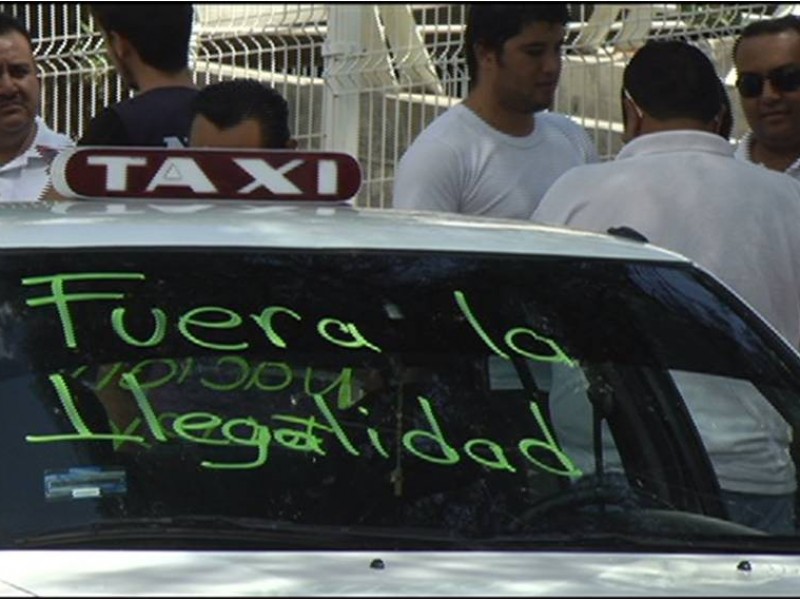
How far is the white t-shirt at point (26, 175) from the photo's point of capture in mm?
6742

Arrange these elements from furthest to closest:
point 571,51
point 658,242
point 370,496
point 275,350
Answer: point 571,51 < point 658,242 < point 275,350 < point 370,496

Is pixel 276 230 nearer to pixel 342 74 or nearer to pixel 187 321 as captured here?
pixel 187 321

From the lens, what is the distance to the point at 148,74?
259 inches

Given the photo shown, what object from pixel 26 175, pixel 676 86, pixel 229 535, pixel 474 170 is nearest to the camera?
pixel 229 535

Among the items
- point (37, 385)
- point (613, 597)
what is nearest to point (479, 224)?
point (37, 385)

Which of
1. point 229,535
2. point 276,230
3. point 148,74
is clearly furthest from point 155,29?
point 229,535

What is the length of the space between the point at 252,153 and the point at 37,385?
829 mm

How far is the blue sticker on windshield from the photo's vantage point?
359 cm

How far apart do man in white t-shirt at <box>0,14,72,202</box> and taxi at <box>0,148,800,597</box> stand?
230cm

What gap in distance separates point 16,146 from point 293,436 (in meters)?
3.44

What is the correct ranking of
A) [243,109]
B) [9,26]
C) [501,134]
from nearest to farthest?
[243,109], [501,134], [9,26]

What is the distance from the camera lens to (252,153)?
439cm

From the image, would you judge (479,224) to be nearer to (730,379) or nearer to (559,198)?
(730,379)

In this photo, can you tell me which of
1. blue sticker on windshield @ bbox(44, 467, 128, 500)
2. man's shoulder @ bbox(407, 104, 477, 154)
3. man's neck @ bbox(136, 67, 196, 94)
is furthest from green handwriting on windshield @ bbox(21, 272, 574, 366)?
man's neck @ bbox(136, 67, 196, 94)
